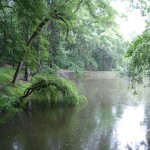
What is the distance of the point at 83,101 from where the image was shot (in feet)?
62.3

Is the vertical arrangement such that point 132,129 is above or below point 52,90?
below

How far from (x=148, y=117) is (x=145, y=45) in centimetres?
546

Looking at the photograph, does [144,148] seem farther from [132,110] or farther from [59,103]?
[59,103]

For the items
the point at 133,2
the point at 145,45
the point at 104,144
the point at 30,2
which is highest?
the point at 133,2

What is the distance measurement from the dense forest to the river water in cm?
160

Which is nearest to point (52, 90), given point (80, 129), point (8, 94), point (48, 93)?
point (48, 93)

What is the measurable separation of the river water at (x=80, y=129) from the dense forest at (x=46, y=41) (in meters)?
1.60

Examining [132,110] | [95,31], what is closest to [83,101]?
[132,110]

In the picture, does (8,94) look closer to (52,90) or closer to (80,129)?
(52,90)

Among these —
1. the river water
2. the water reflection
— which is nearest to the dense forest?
the river water

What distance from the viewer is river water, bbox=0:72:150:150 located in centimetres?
1074

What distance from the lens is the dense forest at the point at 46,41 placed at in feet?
36.0

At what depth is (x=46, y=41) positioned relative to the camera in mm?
22359

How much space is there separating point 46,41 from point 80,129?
1104 cm
